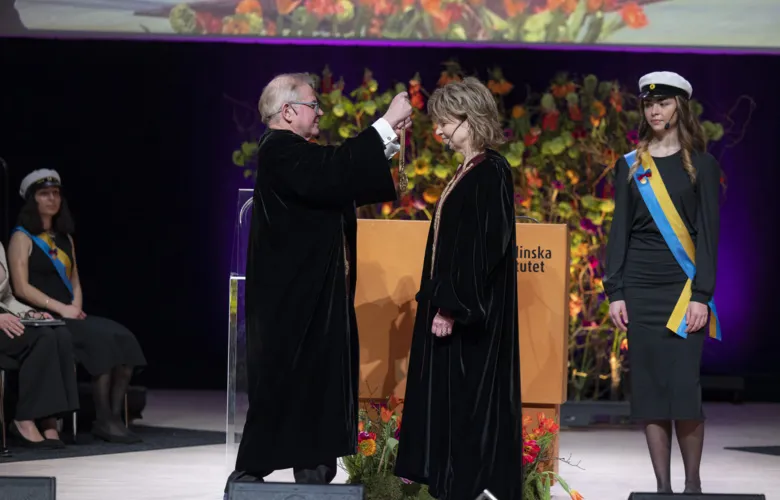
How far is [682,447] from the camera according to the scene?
4.43 metres

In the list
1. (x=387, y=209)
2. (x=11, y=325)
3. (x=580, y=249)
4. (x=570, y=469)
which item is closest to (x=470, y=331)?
(x=570, y=469)

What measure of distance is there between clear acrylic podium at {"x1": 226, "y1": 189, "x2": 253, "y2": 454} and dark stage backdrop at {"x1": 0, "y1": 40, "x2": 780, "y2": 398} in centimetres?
383

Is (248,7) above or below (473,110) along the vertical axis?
above

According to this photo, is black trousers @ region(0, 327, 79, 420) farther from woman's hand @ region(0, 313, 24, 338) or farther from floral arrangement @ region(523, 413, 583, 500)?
floral arrangement @ region(523, 413, 583, 500)

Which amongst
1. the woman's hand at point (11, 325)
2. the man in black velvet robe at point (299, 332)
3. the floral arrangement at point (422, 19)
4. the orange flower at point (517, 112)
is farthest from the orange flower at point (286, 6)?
the man in black velvet robe at point (299, 332)

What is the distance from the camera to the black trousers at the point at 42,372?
611 cm

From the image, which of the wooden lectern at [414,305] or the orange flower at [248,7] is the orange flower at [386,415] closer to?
the wooden lectern at [414,305]

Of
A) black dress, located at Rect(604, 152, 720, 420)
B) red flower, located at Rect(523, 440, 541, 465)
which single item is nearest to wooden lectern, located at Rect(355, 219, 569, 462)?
red flower, located at Rect(523, 440, 541, 465)

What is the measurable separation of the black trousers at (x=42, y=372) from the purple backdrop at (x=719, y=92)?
2736 millimetres

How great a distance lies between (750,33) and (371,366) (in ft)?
12.1

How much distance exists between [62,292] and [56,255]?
0.19m

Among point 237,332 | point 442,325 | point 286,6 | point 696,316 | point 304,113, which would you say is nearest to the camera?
point 442,325

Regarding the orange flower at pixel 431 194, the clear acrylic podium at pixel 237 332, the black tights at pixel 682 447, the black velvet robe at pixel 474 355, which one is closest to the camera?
the black velvet robe at pixel 474 355

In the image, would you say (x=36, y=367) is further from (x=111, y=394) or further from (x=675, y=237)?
(x=675, y=237)
